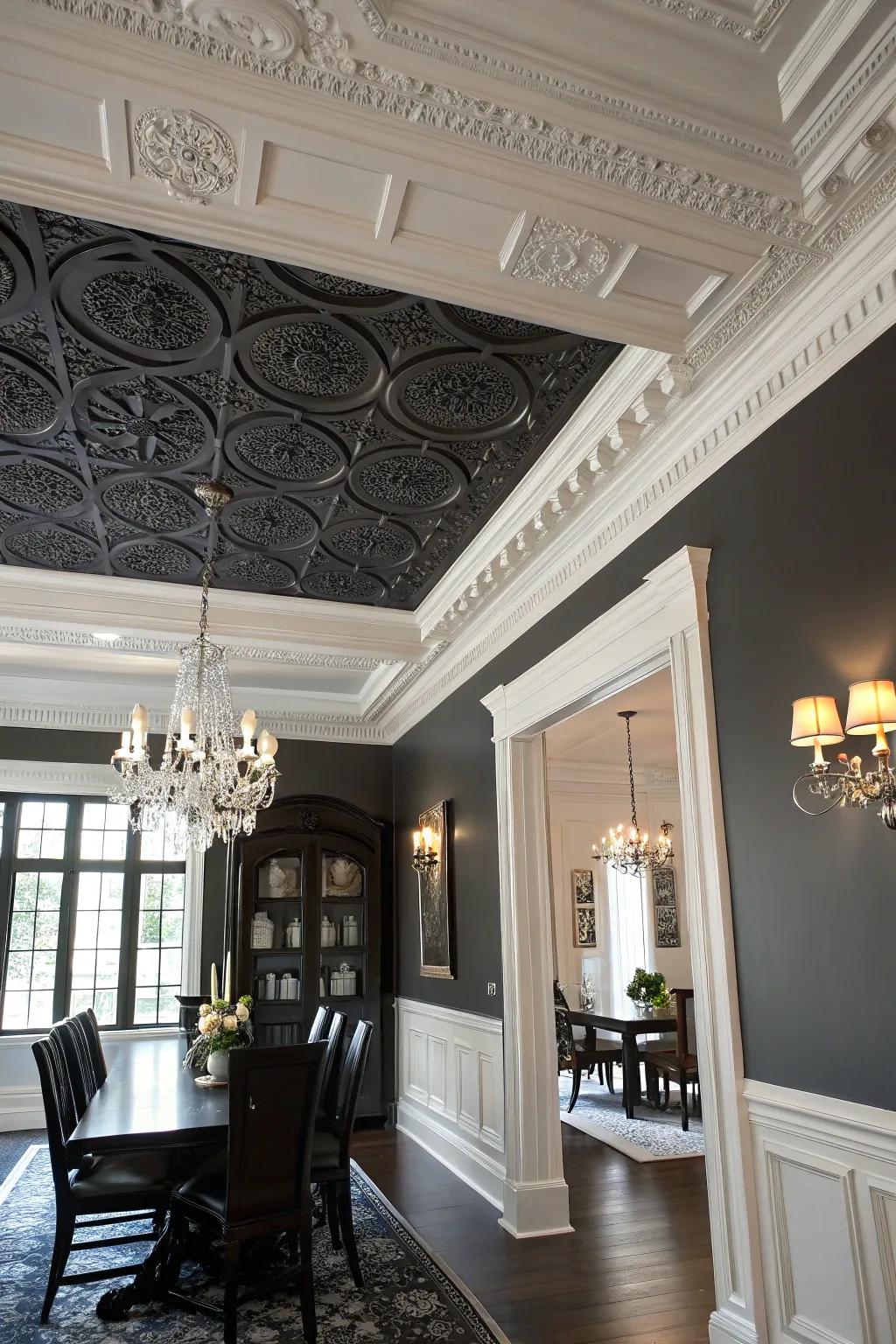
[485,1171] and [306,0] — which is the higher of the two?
[306,0]

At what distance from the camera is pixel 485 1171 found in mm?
5348

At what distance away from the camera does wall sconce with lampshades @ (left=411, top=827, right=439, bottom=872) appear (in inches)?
260

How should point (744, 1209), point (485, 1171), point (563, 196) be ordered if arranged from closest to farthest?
1. point (563, 196)
2. point (744, 1209)
3. point (485, 1171)

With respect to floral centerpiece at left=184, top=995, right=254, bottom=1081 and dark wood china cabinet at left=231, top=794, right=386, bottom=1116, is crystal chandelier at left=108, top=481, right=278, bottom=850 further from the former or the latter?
dark wood china cabinet at left=231, top=794, right=386, bottom=1116

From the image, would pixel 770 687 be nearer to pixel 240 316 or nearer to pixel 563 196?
pixel 563 196

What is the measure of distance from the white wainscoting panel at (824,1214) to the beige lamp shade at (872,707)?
1.02 meters

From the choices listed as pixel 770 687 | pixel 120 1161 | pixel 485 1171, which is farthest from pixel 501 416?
pixel 485 1171

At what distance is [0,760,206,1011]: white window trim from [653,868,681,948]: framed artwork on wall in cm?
509

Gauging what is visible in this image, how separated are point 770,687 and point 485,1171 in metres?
3.78

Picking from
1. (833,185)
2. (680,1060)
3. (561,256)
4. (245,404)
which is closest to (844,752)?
(833,185)

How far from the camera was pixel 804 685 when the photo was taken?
113 inches

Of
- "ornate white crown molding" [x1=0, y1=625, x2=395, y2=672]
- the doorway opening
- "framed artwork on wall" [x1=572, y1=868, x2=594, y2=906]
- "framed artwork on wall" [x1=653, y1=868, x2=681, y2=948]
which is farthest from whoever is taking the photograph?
"framed artwork on wall" [x1=572, y1=868, x2=594, y2=906]

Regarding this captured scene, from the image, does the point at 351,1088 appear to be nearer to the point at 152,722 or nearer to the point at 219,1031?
the point at 219,1031

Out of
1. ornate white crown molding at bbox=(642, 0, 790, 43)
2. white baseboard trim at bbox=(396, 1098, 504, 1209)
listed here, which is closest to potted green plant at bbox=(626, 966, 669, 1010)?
white baseboard trim at bbox=(396, 1098, 504, 1209)
